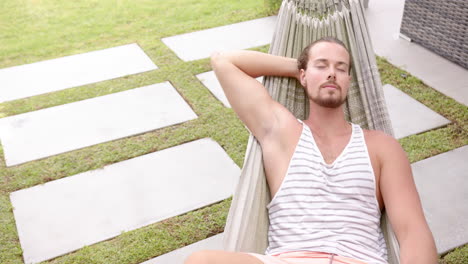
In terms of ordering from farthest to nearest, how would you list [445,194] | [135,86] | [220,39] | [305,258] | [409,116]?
1. [220,39]
2. [135,86]
3. [409,116]
4. [445,194]
5. [305,258]

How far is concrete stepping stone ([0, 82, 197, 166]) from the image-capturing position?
9.36 feet

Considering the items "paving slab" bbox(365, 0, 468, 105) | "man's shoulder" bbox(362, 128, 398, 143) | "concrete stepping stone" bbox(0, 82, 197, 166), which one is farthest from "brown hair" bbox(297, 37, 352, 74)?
"paving slab" bbox(365, 0, 468, 105)

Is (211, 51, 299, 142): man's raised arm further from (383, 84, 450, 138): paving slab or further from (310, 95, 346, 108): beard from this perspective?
(383, 84, 450, 138): paving slab

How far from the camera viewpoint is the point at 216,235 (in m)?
2.24

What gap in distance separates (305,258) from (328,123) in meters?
0.54

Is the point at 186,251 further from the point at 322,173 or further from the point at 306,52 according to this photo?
the point at 306,52

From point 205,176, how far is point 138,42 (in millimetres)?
1817

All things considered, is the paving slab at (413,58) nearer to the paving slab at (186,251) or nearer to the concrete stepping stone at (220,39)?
the concrete stepping stone at (220,39)

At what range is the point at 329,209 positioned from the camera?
63.9 inches

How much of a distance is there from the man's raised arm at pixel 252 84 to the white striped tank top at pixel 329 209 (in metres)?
0.20

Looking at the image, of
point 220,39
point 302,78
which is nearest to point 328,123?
point 302,78

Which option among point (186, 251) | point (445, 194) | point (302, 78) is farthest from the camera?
point (445, 194)

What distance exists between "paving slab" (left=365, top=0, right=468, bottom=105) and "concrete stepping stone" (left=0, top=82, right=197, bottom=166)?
1656 millimetres

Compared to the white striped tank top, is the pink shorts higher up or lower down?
lower down
